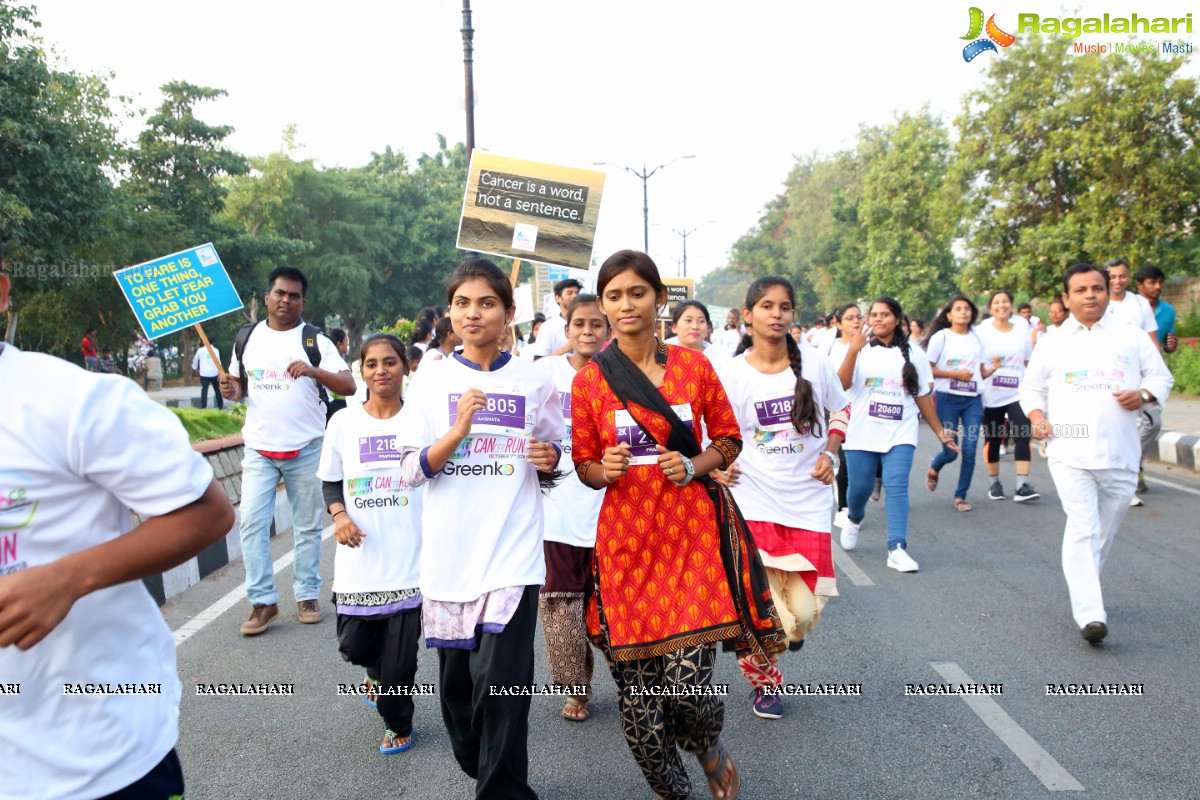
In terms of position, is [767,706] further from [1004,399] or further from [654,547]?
[1004,399]

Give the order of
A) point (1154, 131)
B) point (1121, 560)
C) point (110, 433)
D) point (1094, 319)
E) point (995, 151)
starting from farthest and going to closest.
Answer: point (995, 151) < point (1154, 131) < point (1121, 560) < point (1094, 319) < point (110, 433)

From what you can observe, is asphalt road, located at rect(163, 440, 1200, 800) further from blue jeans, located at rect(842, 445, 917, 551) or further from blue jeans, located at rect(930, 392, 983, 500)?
blue jeans, located at rect(930, 392, 983, 500)

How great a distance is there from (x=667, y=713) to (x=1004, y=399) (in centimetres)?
704

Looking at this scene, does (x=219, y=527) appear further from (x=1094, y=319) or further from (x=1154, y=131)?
(x=1154, y=131)

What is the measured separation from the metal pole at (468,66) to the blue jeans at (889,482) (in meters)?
8.74

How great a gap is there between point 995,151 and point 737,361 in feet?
67.9

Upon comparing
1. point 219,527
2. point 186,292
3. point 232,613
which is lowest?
point 232,613

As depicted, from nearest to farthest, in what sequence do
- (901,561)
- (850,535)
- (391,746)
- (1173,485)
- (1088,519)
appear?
(391,746) < (1088,519) < (901,561) < (850,535) < (1173,485)

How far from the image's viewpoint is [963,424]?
8812mm

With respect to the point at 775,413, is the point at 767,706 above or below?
below

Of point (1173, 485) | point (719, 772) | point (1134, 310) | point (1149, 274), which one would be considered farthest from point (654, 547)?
point (1173, 485)

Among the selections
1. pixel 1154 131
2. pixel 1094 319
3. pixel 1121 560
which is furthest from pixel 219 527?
pixel 1154 131

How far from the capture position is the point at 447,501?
3080 mm

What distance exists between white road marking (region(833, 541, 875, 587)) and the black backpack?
364 cm
